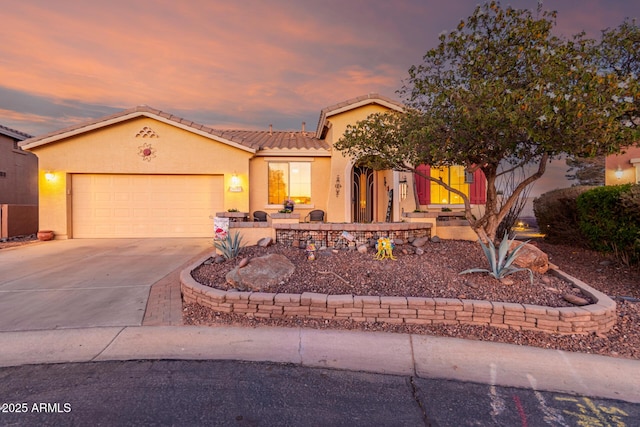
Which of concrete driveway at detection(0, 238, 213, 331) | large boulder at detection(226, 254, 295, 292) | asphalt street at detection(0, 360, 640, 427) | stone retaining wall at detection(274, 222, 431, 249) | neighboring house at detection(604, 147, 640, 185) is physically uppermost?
neighboring house at detection(604, 147, 640, 185)

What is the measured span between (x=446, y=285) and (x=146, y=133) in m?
11.4

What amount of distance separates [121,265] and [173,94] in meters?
10.9

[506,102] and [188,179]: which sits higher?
[506,102]

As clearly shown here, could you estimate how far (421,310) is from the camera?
4.15 metres

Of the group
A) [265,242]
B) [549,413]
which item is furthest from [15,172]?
[549,413]

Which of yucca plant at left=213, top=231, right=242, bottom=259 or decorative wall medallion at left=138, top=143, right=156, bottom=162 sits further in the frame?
decorative wall medallion at left=138, top=143, right=156, bottom=162

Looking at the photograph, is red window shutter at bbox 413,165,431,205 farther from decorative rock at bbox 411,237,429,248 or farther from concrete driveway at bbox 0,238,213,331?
concrete driveway at bbox 0,238,213,331

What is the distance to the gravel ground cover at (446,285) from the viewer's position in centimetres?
383

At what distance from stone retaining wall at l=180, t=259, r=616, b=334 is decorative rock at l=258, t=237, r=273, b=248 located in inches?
105

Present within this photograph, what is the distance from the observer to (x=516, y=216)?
28.1 ft

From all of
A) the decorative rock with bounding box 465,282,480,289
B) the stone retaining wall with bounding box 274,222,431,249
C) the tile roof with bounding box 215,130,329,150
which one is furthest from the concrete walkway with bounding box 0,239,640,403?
the tile roof with bounding box 215,130,329,150

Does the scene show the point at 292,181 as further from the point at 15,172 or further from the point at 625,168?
the point at 625,168

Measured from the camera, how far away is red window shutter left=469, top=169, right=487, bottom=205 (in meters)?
12.1

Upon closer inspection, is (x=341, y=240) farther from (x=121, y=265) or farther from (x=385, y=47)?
(x=385, y=47)
